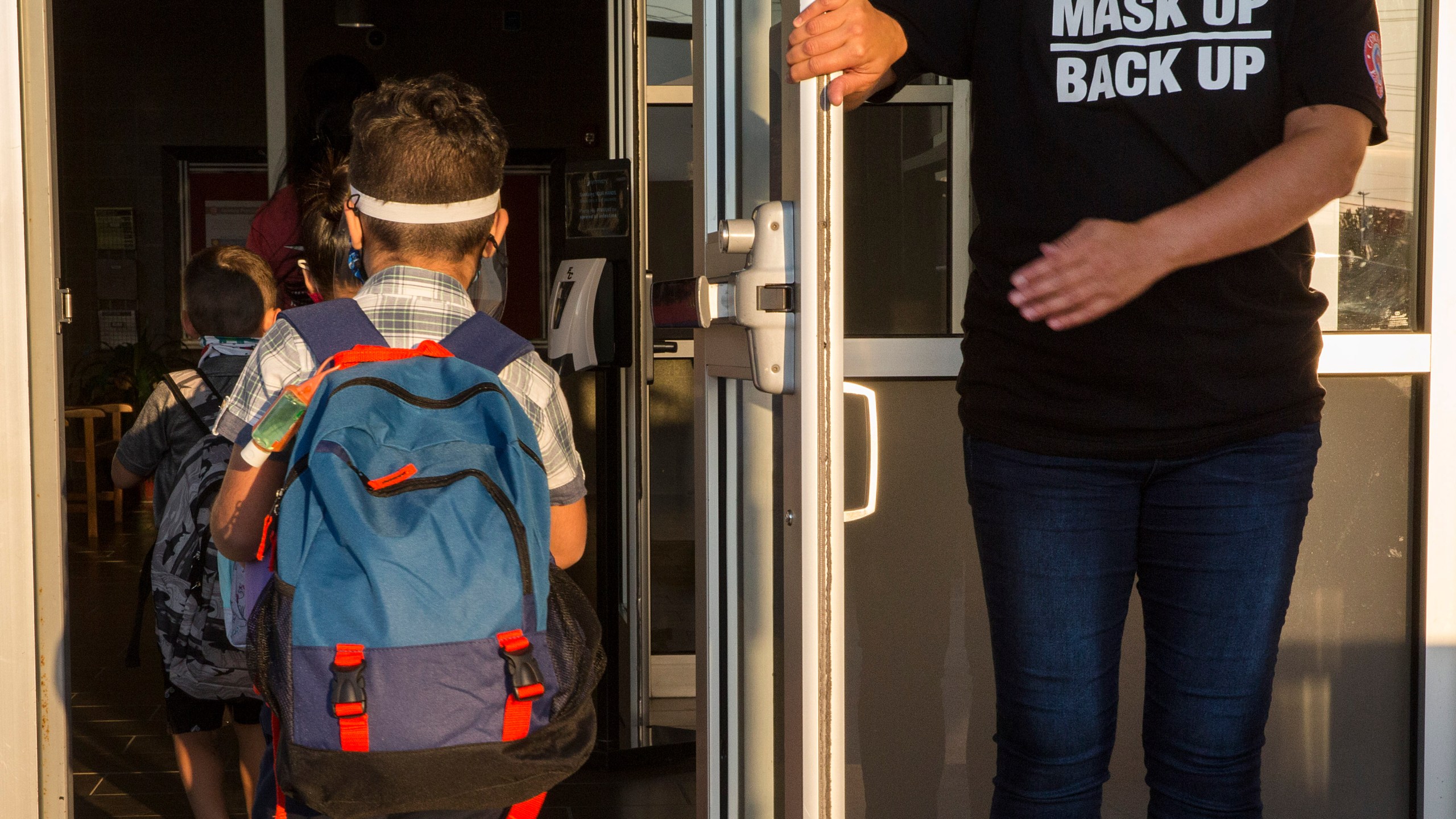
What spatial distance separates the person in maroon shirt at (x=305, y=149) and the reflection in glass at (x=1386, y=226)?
2.14m

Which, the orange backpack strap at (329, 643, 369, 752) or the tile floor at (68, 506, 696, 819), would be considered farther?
the tile floor at (68, 506, 696, 819)

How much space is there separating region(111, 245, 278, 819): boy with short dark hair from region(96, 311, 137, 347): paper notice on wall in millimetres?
8428

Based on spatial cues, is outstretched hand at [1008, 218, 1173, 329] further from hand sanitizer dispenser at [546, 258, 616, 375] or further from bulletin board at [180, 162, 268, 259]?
bulletin board at [180, 162, 268, 259]

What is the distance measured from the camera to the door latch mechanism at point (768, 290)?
1567mm

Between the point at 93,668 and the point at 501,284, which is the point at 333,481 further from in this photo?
the point at 93,668

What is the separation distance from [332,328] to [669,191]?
3.20 metres

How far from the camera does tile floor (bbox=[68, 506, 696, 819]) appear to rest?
336 cm

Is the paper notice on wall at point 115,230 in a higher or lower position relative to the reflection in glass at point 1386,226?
higher

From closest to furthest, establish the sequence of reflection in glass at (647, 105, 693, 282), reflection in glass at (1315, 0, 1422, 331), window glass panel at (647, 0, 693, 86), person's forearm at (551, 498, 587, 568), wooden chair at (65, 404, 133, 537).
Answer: person's forearm at (551, 498, 587, 568) < reflection in glass at (1315, 0, 1422, 331) < window glass panel at (647, 0, 693, 86) < reflection in glass at (647, 105, 693, 282) < wooden chair at (65, 404, 133, 537)

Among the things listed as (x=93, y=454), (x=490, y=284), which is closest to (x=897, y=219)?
(x=490, y=284)

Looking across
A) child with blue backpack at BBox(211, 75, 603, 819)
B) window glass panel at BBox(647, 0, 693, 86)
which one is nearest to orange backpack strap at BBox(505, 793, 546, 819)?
child with blue backpack at BBox(211, 75, 603, 819)

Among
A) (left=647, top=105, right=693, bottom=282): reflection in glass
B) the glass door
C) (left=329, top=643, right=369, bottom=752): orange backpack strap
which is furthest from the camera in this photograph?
(left=647, top=105, right=693, bottom=282): reflection in glass

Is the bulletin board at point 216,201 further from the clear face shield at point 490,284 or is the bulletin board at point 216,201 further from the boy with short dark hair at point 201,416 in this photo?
the clear face shield at point 490,284

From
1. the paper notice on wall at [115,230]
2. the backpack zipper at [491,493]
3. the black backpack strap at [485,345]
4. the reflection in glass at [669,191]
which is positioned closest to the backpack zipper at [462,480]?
the backpack zipper at [491,493]
